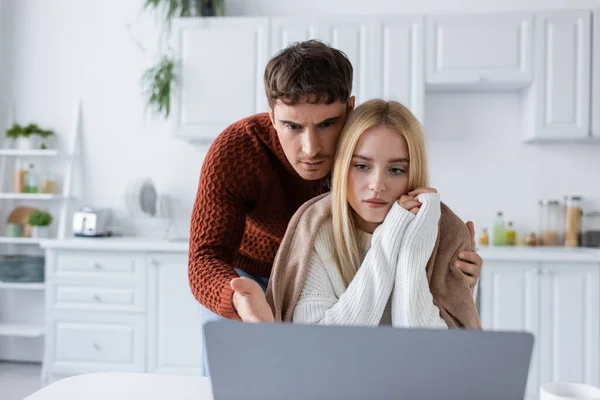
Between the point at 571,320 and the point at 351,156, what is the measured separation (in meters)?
2.02

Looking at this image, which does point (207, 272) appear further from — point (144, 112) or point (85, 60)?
point (85, 60)

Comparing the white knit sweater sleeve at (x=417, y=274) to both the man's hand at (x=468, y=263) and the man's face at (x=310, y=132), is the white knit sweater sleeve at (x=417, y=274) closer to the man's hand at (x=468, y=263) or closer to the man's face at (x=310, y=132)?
the man's hand at (x=468, y=263)

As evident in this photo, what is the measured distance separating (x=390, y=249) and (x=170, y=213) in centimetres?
244

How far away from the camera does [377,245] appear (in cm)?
115

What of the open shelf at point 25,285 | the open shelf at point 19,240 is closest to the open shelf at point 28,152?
the open shelf at point 19,240

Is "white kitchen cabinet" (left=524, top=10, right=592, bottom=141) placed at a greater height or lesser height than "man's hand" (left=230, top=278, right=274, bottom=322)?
greater

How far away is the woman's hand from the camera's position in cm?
115

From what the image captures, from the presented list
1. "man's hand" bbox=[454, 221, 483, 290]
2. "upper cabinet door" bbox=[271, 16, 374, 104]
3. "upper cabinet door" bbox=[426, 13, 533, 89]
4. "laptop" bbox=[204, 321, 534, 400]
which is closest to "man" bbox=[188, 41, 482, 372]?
"man's hand" bbox=[454, 221, 483, 290]

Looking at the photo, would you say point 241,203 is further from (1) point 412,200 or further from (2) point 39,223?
(2) point 39,223

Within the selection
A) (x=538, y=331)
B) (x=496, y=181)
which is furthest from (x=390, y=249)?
(x=496, y=181)

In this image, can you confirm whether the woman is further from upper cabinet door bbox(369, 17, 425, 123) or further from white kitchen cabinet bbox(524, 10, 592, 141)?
white kitchen cabinet bbox(524, 10, 592, 141)

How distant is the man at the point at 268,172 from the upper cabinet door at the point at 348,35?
1599 millimetres

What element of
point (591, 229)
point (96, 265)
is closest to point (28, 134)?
point (96, 265)

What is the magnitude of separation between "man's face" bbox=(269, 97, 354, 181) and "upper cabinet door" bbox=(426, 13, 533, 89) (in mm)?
1884
